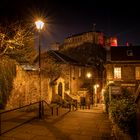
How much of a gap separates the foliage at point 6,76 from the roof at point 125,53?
63.4 feet

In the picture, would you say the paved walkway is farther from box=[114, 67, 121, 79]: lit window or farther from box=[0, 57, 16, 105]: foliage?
box=[114, 67, 121, 79]: lit window

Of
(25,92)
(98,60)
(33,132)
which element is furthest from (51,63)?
(33,132)

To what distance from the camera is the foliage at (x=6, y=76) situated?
1697 centimetres

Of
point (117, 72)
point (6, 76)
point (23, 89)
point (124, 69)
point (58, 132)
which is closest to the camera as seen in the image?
point (58, 132)

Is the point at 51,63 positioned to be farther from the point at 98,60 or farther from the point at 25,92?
the point at 98,60

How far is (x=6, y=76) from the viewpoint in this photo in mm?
17188

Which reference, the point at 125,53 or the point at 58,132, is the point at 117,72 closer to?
the point at 125,53

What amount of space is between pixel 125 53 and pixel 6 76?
22516 millimetres

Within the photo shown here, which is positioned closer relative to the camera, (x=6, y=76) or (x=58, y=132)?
(x=58, y=132)

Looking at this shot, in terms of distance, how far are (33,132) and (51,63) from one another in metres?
25.5

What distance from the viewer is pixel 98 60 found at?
54031mm

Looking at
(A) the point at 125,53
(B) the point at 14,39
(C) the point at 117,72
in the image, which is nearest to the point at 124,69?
(C) the point at 117,72

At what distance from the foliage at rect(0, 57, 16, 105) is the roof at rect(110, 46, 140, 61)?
19.3m

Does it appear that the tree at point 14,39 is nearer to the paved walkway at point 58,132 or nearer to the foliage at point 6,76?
the foliage at point 6,76
